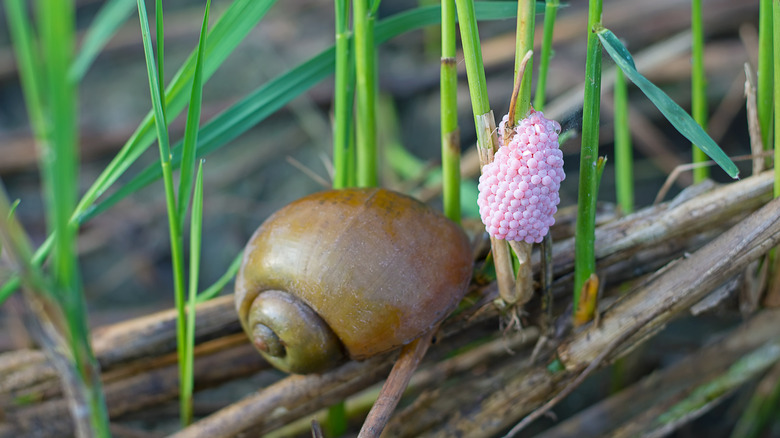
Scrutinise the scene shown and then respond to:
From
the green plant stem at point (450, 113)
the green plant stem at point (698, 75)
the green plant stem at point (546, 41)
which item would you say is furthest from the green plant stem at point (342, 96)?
the green plant stem at point (698, 75)

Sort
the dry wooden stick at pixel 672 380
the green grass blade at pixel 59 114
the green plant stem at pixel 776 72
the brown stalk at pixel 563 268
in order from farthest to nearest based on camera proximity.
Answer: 1. the dry wooden stick at pixel 672 380
2. the brown stalk at pixel 563 268
3. the green plant stem at pixel 776 72
4. the green grass blade at pixel 59 114

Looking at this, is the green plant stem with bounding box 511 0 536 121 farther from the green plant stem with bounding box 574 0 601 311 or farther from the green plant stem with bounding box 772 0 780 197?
the green plant stem with bounding box 772 0 780 197

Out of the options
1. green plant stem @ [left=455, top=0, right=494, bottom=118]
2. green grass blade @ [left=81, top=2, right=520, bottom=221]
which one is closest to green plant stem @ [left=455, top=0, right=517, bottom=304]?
green plant stem @ [left=455, top=0, right=494, bottom=118]

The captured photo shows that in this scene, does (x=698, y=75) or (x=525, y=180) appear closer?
(x=525, y=180)

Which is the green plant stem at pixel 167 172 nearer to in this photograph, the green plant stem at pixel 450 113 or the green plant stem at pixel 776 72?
the green plant stem at pixel 450 113

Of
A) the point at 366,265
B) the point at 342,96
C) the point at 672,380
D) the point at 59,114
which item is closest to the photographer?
the point at 59,114

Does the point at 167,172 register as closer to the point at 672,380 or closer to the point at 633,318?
the point at 633,318

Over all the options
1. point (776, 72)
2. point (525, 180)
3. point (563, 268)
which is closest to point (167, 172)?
point (525, 180)
